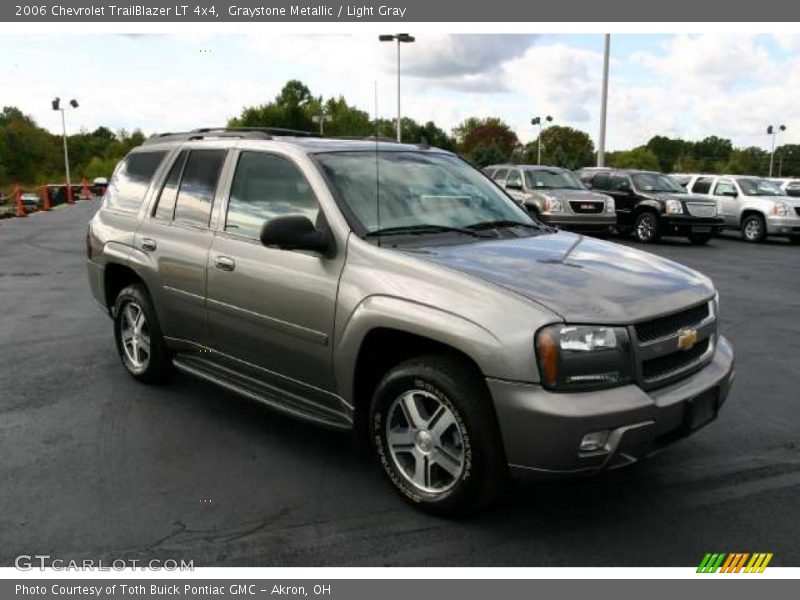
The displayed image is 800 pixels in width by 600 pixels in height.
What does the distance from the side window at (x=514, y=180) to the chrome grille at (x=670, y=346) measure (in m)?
13.8

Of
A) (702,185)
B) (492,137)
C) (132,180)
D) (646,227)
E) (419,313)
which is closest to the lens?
(419,313)

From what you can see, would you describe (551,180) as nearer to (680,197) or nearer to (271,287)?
(680,197)

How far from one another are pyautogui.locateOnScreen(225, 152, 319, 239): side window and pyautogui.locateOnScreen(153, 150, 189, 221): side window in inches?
28.9

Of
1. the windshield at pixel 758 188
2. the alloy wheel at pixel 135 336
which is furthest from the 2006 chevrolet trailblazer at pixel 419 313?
the windshield at pixel 758 188

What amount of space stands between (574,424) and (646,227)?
630 inches

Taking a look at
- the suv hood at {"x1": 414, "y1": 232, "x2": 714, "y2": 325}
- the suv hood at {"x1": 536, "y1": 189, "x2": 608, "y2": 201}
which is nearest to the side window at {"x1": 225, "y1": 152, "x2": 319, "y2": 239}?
the suv hood at {"x1": 414, "y1": 232, "x2": 714, "y2": 325}

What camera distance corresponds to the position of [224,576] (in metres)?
3.14

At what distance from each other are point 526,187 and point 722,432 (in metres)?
12.9

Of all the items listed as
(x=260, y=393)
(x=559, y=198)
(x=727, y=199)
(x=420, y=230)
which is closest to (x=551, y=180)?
(x=559, y=198)

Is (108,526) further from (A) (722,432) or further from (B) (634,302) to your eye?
(A) (722,432)

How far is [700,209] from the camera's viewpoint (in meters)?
17.7

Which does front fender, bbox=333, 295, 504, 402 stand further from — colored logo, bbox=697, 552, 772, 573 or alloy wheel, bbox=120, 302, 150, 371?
alloy wheel, bbox=120, 302, 150, 371

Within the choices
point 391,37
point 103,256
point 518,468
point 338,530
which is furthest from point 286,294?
point 391,37

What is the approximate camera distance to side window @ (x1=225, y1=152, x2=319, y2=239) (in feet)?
14.0
